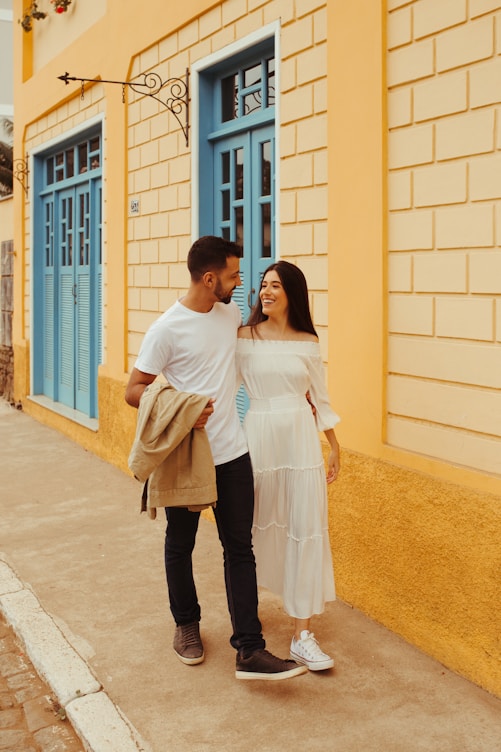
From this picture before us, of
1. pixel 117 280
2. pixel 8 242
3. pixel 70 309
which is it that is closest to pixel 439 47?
pixel 117 280

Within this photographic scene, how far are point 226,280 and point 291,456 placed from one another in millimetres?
839

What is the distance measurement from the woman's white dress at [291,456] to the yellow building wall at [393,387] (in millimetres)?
534

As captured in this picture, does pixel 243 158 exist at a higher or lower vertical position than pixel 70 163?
lower

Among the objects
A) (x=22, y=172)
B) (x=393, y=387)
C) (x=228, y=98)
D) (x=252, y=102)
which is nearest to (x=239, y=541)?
(x=393, y=387)

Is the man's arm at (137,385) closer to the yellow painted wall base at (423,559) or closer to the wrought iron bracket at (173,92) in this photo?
the yellow painted wall base at (423,559)

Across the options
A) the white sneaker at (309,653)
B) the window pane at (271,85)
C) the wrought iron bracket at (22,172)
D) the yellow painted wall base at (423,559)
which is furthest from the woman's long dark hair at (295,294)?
the wrought iron bracket at (22,172)

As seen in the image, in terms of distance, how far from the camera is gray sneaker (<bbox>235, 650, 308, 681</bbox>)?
368cm

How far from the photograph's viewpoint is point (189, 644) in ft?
13.1

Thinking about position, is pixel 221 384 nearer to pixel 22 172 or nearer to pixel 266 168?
pixel 266 168

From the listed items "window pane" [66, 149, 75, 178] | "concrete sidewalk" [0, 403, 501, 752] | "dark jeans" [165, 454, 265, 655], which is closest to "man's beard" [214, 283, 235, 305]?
"dark jeans" [165, 454, 265, 655]

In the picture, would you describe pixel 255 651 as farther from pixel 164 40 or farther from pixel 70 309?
pixel 70 309

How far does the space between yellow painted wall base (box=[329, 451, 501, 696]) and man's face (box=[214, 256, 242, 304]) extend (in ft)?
4.24

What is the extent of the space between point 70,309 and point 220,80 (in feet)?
14.4

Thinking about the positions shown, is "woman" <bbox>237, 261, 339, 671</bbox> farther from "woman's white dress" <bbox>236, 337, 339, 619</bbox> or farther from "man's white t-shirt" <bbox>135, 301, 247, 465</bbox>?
"man's white t-shirt" <bbox>135, 301, 247, 465</bbox>
